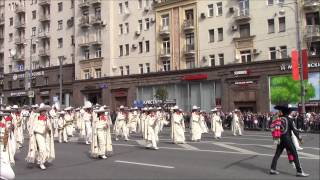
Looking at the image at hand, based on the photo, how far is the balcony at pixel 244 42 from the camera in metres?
45.6

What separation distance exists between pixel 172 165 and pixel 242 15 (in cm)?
3378

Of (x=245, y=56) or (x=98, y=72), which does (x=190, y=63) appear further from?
(x=98, y=72)

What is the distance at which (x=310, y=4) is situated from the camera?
41406mm

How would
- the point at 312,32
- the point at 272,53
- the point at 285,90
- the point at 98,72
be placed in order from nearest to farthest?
the point at 312,32, the point at 285,90, the point at 272,53, the point at 98,72

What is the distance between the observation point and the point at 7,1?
7612 cm

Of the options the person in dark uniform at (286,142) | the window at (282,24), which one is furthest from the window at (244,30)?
the person in dark uniform at (286,142)

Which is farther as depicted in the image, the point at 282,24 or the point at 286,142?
the point at 282,24

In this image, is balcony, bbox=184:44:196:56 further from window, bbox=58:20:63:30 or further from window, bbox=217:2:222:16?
window, bbox=58:20:63:30

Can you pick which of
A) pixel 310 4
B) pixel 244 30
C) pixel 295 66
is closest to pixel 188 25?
pixel 244 30

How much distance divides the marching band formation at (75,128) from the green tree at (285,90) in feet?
44.0

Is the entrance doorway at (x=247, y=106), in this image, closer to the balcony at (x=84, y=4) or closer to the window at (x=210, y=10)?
the window at (x=210, y=10)

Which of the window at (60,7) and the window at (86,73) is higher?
the window at (60,7)

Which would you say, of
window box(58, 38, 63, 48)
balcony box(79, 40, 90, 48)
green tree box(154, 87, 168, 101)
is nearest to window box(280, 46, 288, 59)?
green tree box(154, 87, 168, 101)

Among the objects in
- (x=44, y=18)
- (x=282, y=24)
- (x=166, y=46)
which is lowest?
(x=166, y=46)
